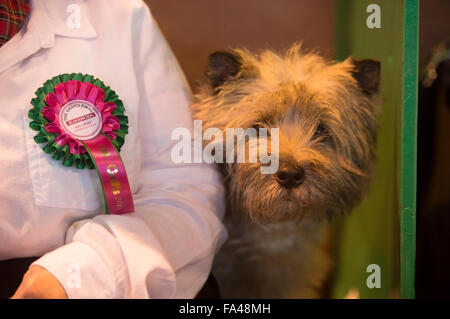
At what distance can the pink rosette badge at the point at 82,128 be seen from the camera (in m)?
0.85

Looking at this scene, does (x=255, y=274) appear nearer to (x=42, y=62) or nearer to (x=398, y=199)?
(x=398, y=199)

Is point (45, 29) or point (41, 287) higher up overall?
point (45, 29)

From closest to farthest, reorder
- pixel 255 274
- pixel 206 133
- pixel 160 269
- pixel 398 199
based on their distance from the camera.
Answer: pixel 160 269, pixel 398 199, pixel 206 133, pixel 255 274

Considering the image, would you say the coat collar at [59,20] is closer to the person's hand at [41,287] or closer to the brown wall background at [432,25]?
the person's hand at [41,287]

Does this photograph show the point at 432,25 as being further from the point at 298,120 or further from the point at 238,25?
the point at 238,25

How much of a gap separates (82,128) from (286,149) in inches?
17.0

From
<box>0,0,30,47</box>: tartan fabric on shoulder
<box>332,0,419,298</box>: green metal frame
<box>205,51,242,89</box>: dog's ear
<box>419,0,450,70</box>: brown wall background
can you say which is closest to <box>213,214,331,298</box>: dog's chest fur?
<box>332,0,419,298</box>: green metal frame

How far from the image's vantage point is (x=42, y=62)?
891 mm

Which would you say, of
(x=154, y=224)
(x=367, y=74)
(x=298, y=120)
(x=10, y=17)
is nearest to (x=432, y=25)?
(x=367, y=74)

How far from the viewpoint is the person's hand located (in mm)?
745

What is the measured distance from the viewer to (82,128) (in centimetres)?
87

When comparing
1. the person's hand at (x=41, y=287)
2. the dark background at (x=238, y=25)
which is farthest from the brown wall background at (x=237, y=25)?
the person's hand at (x=41, y=287)
